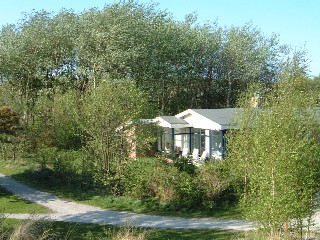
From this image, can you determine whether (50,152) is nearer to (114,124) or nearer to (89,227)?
(114,124)

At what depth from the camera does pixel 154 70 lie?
35.3m

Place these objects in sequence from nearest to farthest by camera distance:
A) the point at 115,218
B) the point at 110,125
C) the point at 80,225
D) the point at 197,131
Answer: the point at 80,225, the point at 115,218, the point at 110,125, the point at 197,131

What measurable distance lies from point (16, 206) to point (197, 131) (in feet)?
47.5

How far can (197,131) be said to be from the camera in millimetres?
28547

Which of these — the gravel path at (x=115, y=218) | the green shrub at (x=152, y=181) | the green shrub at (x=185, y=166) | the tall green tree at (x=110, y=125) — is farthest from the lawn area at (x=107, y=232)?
the tall green tree at (x=110, y=125)

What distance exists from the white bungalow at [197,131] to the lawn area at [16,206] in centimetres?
917

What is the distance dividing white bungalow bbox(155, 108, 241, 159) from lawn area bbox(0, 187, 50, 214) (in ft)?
30.1

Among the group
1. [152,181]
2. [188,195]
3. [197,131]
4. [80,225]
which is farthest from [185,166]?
[197,131]

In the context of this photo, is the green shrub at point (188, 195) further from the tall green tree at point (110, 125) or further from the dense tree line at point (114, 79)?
the tall green tree at point (110, 125)

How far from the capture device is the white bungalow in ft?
82.5

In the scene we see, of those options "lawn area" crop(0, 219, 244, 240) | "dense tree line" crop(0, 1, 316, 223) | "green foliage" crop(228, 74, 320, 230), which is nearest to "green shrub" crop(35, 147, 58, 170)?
"dense tree line" crop(0, 1, 316, 223)

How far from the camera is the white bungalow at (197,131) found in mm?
25156

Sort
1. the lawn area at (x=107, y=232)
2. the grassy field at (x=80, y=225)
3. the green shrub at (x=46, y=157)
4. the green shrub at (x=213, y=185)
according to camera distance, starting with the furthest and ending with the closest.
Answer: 1. the green shrub at (x=46, y=157)
2. the green shrub at (x=213, y=185)
3. the lawn area at (x=107, y=232)
4. the grassy field at (x=80, y=225)

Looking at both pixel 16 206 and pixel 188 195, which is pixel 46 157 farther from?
pixel 188 195
